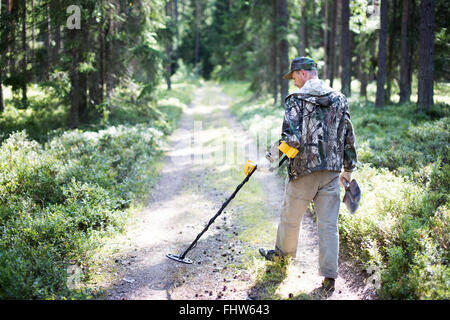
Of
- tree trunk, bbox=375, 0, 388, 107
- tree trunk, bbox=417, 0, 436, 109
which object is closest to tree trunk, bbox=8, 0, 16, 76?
tree trunk, bbox=417, 0, 436, 109

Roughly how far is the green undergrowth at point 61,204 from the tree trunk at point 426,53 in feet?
33.0

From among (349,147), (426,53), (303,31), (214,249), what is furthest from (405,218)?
(303,31)

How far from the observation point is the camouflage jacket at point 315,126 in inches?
169

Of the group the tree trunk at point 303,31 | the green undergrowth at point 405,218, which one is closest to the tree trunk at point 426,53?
the green undergrowth at point 405,218

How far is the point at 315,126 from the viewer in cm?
432

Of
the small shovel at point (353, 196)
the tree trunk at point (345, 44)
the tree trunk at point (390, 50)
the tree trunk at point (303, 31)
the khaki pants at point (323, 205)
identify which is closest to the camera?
the khaki pants at point (323, 205)

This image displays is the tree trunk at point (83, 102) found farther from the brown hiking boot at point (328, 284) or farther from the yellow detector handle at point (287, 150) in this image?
the brown hiking boot at point (328, 284)

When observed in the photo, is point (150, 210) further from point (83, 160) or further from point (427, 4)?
point (427, 4)

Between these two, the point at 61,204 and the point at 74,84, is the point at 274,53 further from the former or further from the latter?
the point at 61,204

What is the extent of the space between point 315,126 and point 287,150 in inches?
19.8

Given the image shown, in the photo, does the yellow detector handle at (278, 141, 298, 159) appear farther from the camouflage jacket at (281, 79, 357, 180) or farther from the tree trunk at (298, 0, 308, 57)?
the tree trunk at (298, 0, 308, 57)

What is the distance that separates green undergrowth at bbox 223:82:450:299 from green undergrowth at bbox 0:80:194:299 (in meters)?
3.84

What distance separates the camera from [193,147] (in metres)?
13.3

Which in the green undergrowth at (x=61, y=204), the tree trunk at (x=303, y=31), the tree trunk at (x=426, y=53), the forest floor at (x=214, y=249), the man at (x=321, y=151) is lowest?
the forest floor at (x=214, y=249)
